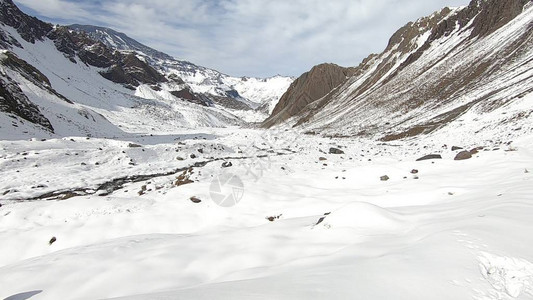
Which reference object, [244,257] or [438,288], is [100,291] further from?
[438,288]

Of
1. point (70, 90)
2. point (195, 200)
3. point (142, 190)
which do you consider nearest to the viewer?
point (195, 200)

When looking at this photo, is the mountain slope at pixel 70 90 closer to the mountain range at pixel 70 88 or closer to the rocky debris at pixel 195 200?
the mountain range at pixel 70 88

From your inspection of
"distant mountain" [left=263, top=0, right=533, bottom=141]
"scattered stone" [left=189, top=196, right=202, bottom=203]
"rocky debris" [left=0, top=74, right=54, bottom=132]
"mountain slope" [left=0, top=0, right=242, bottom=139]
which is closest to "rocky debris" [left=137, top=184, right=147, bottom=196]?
"scattered stone" [left=189, top=196, right=202, bottom=203]

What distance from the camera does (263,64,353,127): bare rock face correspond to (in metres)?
106

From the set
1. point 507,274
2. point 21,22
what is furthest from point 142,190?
point 21,22

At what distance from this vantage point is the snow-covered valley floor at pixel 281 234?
3.15 m

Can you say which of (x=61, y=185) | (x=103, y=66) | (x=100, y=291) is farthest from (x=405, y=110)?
(x=103, y=66)

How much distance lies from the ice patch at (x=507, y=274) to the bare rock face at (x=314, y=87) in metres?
99.9

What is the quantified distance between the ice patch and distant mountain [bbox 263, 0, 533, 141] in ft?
83.2

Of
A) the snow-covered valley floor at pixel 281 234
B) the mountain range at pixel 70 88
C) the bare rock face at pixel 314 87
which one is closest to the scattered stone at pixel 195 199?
the snow-covered valley floor at pixel 281 234

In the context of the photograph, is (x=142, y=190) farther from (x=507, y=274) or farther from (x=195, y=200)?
(x=507, y=274)

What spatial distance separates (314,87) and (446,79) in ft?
211

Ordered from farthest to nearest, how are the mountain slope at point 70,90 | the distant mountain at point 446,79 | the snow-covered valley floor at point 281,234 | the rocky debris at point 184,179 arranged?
the distant mountain at point 446,79, the mountain slope at point 70,90, the rocky debris at point 184,179, the snow-covered valley floor at point 281,234

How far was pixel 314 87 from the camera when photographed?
109 metres
